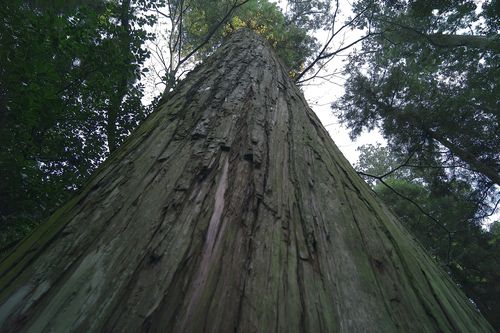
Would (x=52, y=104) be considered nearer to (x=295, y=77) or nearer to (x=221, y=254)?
(x=221, y=254)

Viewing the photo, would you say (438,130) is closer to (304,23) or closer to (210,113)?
(304,23)

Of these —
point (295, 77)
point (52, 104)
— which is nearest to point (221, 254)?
point (52, 104)

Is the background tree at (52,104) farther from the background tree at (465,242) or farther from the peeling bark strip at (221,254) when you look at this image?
the background tree at (465,242)

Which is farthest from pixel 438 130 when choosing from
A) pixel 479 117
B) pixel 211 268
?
pixel 211 268

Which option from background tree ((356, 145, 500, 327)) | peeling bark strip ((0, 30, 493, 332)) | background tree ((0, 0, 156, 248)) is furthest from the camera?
background tree ((356, 145, 500, 327))

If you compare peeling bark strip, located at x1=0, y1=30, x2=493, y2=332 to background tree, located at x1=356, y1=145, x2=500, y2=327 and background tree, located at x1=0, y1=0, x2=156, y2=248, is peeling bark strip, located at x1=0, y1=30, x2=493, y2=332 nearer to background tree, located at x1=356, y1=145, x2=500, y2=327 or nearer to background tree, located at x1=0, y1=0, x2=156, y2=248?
background tree, located at x1=0, y1=0, x2=156, y2=248

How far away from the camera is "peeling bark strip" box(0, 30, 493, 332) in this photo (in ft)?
1.94

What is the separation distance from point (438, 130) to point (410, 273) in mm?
8090

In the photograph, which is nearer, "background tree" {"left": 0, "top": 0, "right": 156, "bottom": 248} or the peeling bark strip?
the peeling bark strip

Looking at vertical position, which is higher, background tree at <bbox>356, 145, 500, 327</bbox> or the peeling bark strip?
background tree at <bbox>356, 145, 500, 327</bbox>

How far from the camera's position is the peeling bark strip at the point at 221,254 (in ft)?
1.94

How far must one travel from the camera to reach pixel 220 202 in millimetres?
841

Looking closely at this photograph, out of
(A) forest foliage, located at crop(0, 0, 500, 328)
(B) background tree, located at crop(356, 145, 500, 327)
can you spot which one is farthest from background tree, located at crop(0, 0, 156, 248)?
(B) background tree, located at crop(356, 145, 500, 327)

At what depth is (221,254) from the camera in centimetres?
70
